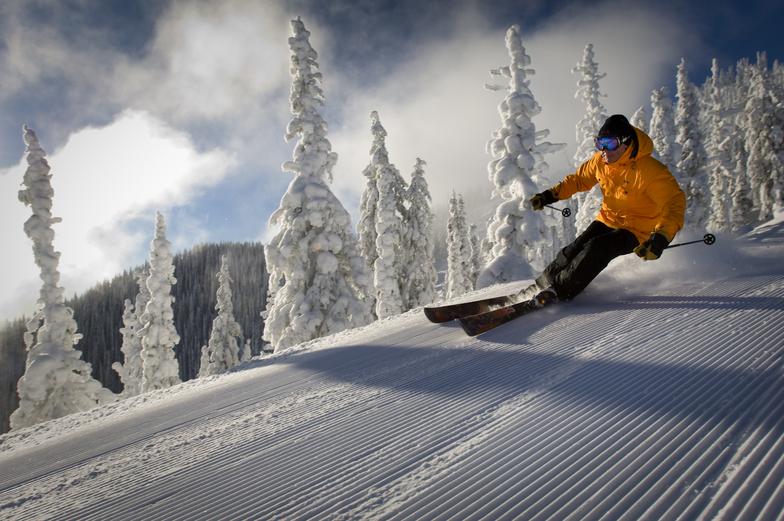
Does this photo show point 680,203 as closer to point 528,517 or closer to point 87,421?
point 528,517

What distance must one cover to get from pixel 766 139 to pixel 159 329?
4561 centimetres

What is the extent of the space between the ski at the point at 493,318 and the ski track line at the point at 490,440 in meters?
0.51

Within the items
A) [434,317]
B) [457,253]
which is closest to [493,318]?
[434,317]

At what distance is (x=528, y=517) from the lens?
1329 mm

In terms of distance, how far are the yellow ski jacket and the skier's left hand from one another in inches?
3.3

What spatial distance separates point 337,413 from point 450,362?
1127 mm

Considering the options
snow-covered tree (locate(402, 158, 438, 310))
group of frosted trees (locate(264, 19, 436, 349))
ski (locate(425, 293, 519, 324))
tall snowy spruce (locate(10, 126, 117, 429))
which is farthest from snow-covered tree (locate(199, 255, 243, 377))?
ski (locate(425, 293, 519, 324))

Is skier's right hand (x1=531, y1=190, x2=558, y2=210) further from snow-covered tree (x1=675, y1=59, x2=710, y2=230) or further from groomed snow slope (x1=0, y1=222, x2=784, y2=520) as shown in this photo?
snow-covered tree (x1=675, y1=59, x2=710, y2=230)

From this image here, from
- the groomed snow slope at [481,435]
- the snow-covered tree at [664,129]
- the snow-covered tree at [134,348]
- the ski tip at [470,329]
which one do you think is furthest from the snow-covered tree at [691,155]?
the snow-covered tree at [134,348]

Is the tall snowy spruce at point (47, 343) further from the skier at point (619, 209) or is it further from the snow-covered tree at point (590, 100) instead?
the snow-covered tree at point (590, 100)

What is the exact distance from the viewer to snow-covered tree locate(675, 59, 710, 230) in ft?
69.6

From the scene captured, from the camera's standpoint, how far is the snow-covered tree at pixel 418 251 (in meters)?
21.1

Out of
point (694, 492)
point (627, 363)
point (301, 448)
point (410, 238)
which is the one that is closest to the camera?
point (694, 492)

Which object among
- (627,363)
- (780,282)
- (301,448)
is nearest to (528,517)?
(301,448)
